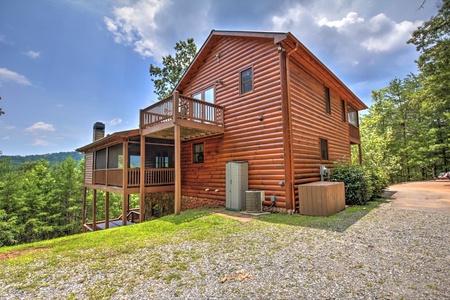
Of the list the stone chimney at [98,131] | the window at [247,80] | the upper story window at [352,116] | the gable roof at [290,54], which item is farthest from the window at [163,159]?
the upper story window at [352,116]

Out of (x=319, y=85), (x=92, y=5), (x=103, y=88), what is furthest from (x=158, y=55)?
(x=319, y=85)

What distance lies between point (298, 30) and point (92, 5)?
1019cm

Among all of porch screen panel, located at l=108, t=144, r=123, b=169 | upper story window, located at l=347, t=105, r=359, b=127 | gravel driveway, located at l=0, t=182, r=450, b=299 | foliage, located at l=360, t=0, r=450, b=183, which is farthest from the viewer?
foliage, located at l=360, t=0, r=450, b=183

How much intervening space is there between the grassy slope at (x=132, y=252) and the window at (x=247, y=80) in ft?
17.5

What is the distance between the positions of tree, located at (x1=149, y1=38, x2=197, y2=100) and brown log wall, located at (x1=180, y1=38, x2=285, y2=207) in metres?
14.2

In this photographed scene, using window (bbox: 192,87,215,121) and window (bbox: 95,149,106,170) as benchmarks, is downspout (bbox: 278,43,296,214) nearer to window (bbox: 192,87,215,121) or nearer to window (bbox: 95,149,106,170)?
window (bbox: 192,87,215,121)

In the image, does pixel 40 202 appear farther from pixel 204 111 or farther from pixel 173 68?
pixel 204 111

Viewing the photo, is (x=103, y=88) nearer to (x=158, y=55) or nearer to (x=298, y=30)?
(x=158, y=55)

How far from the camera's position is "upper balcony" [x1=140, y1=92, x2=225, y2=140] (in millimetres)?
8349

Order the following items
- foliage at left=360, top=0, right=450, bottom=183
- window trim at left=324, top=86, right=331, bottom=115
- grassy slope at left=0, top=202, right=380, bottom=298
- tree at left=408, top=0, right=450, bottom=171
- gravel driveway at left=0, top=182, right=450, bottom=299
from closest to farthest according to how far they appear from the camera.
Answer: gravel driveway at left=0, top=182, right=450, bottom=299 < grassy slope at left=0, top=202, right=380, bottom=298 < window trim at left=324, top=86, right=331, bottom=115 < tree at left=408, top=0, right=450, bottom=171 < foliage at left=360, top=0, right=450, bottom=183

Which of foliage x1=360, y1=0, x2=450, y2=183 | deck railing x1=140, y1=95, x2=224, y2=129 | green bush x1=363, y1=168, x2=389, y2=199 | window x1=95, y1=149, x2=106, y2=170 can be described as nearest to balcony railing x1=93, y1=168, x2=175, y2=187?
window x1=95, y1=149, x2=106, y2=170

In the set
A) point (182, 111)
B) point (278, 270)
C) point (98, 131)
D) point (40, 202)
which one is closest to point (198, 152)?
point (182, 111)

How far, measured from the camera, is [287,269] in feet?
10.4

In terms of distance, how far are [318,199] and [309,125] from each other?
356cm
